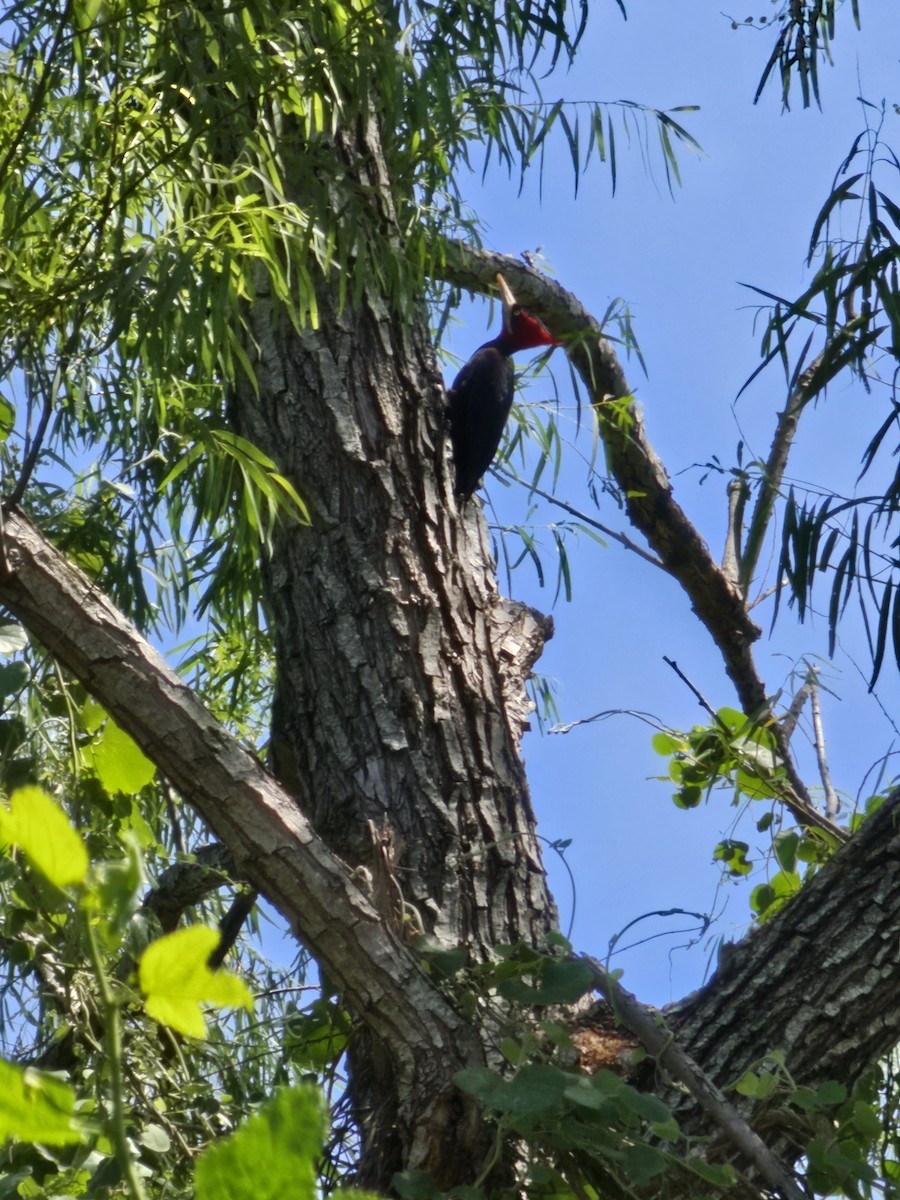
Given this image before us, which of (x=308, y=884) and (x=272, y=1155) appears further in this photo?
(x=308, y=884)

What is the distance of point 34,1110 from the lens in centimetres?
27

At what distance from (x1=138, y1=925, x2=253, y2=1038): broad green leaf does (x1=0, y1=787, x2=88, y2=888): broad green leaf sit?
1.1 inches

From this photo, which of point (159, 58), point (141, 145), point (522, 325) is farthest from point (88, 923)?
point (522, 325)

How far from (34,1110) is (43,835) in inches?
2.3

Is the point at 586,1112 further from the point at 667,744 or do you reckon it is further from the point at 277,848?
the point at 667,744

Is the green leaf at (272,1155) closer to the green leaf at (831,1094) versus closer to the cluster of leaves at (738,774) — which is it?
the green leaf at (831,1094)

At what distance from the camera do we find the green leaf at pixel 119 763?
1.45 metres

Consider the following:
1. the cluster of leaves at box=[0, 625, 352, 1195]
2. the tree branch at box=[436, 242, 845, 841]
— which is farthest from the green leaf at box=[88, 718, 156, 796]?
the tree branch at box=[436, 242, 845, 841]

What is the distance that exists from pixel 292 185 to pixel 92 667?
2.95 feet

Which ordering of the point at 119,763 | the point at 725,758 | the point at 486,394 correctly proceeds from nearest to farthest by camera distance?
the point at 119,763 → the point at 725,758 → the point at 486,394

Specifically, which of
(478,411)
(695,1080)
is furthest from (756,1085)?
(478,411)

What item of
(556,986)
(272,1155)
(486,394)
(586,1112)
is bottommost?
(272,1155)

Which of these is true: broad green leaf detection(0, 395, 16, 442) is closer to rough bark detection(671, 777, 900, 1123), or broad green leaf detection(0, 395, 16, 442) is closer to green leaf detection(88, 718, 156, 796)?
green leaf detection(88, 718, 156, 796)

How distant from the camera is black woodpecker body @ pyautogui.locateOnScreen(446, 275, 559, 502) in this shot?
2104 mm
